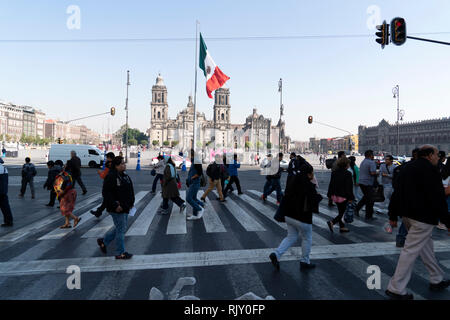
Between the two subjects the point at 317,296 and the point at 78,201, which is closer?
the point at 317,296

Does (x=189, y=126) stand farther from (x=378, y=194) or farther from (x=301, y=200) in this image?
(x=301, y=200)

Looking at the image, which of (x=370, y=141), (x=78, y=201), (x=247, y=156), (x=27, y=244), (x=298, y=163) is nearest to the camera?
(x=298, y=163)

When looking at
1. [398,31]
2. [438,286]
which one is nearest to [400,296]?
[438,286]

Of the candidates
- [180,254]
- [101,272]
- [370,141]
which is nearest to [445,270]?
[180,254]

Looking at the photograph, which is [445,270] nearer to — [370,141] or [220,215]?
[220,215]

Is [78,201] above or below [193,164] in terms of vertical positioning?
below

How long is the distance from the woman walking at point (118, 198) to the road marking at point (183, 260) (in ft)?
1.15

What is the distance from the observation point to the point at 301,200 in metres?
4.57

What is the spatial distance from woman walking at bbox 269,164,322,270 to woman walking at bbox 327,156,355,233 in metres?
2.42

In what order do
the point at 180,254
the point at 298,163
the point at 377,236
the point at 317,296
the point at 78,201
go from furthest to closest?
the point at 78,201
the point at 377,236
the point at 180,254
the point at 298,163
the point at 317,296

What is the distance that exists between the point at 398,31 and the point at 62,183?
442 inches

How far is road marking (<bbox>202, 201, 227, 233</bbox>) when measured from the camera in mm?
7004

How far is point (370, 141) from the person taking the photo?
129125 millimetres

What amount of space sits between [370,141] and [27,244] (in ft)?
462
